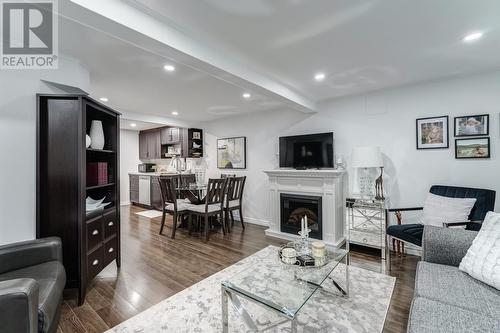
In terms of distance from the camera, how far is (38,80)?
2.27m

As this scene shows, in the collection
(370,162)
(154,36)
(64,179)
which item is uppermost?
(154,36)

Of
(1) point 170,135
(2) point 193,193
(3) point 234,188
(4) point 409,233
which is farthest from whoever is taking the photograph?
(1) point 170,135

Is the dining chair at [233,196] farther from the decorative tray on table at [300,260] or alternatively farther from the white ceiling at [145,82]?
the decorative tray on table at [300,260]

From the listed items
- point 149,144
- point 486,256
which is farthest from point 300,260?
point 149,144

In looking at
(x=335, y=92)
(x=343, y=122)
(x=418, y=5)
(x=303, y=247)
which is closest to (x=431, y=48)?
(x=418, y=5)

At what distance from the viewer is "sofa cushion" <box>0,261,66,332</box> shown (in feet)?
4.30

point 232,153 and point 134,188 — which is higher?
point 232,153

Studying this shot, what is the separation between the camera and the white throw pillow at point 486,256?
4.83 ft

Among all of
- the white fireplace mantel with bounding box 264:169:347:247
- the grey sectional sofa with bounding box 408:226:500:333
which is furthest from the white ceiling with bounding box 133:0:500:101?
the grey sectional sofa with bounding box 408:226:500:333

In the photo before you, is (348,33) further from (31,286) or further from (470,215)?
(31,286)

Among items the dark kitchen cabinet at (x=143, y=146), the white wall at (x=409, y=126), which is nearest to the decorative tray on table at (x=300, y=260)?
the white wall at (x=409, y=126)

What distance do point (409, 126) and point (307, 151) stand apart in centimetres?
155

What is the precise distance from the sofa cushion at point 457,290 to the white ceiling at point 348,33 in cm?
194

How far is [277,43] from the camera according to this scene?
212 centimetres
